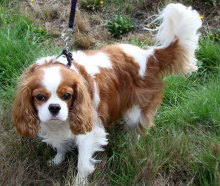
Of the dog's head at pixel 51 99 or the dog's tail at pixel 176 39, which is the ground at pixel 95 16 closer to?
the dog's tail at pixel 176 39

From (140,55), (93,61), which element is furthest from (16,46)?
(140,55)

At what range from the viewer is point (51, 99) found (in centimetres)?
192

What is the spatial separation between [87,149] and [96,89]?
1.78 ft

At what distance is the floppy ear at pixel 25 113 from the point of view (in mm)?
2027

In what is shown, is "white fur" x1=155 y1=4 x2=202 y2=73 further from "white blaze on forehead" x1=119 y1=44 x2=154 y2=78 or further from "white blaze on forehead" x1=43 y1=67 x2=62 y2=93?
"white blaze on forehead" x1=43 y1=67 x2=62 y2=93

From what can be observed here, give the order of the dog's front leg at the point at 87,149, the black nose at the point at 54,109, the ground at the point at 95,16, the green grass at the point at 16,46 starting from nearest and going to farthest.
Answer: the black nose at the point at 54,109 → the dog's front leg at the point at 87,149 → the green grass at the point at 16,46 → the ground at the point at 95,16

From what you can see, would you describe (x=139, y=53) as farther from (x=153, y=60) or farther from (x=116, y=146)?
(x=116, y=146)

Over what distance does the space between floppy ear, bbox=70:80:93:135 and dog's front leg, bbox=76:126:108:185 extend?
0.69ft

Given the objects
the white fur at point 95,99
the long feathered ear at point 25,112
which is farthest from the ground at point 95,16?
the long feathered ear at point 25,112

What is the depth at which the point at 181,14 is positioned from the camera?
2467 mm

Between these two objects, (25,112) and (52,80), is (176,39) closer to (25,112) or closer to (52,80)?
(52,80)

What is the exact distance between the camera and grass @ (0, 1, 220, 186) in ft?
7.39

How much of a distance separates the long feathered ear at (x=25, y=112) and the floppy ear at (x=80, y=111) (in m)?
0.30

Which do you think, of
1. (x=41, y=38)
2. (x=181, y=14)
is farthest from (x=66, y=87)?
(x=41, y=38)
